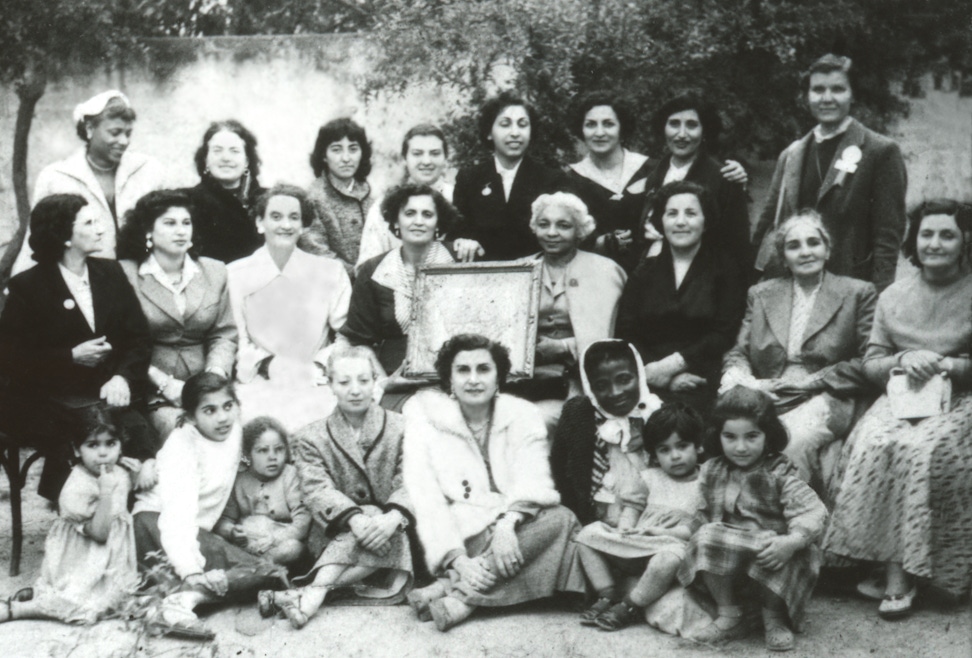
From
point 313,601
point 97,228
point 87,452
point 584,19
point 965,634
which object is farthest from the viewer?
point 584,19

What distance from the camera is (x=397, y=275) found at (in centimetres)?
524

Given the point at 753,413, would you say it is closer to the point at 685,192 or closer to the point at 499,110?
the point at 685,192

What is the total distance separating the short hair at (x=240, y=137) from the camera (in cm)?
570

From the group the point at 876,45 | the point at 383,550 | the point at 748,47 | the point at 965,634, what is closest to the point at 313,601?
the point at 383,550

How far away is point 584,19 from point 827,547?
144 inches

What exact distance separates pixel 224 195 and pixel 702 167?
7.46ft

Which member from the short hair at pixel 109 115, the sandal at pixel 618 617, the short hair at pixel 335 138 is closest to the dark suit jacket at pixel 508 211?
the short hair at pixel 335 138

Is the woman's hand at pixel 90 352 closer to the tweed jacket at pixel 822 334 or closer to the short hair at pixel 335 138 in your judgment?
the short hair at pixel 335 138

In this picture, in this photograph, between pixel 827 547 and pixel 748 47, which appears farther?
pixel 748 47

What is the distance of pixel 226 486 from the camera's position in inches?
179

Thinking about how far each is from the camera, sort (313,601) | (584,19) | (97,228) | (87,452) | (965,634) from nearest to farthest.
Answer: (965,634) → (313,601) → (87,452) → (97,228) → (584,19)

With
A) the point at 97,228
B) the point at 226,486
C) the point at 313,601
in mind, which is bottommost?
the point at 313,601

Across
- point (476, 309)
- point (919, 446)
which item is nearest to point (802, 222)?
point (919, 446)

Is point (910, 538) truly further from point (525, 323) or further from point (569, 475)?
point (525, 323)
